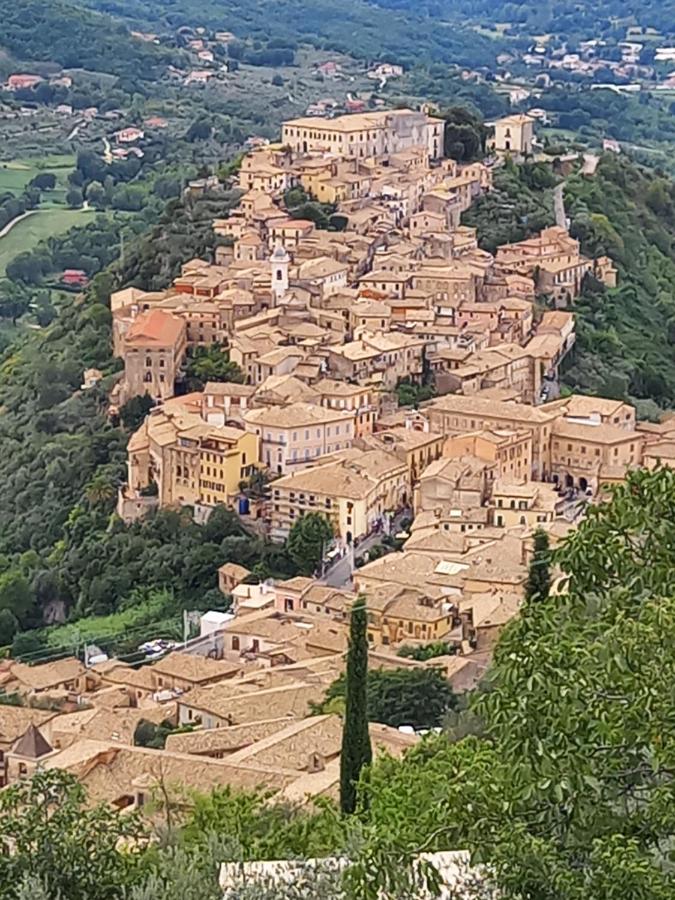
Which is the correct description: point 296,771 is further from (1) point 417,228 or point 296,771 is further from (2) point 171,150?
(2) point 171,150

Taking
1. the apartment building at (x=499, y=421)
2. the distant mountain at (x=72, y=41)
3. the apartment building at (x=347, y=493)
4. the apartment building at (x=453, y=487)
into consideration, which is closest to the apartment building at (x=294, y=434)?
the apartment building at (x=347, y=493)

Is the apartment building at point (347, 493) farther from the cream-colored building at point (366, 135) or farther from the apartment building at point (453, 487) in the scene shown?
the cream-colored building at point (366, 135)

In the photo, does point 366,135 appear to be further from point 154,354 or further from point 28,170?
point 28,170

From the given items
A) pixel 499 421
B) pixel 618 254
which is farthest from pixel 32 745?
pixel 618 254

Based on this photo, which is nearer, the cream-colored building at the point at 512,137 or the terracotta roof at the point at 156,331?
the terracotta roof at the point at 156,331

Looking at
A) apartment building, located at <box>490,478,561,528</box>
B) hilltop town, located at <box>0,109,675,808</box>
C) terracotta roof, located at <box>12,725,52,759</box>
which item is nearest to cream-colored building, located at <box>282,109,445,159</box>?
hilltop town, located at <box>0,109,675,808</box>

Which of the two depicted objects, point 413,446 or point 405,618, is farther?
point 413,446

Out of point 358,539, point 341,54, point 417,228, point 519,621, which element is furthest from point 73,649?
point 341,54

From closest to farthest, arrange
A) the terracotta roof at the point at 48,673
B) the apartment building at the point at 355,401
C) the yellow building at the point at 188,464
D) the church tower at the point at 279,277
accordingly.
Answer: the terracotta roof at the point at 48,673
the yellow building at the point at 188,464
the apartment building at the point at 355,401
the church tower at the point at 279,277
